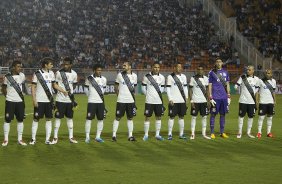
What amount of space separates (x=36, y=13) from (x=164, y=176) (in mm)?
40778

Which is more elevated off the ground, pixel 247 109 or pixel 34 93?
pixel 34 93

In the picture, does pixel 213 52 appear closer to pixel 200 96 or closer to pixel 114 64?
pixel 114 64

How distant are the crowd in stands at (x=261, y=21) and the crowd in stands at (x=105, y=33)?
2.64 metres

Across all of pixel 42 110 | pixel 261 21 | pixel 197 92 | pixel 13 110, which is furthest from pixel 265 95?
pixel 261 21

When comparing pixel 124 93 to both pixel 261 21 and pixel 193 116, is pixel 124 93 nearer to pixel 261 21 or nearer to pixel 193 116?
pixel 193 116

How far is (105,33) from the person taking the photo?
165 ft

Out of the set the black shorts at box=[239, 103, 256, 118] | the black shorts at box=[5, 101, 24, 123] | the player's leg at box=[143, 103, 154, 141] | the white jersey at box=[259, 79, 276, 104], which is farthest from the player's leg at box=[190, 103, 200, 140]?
the black shorts at box=[5, 101, 24, 123]

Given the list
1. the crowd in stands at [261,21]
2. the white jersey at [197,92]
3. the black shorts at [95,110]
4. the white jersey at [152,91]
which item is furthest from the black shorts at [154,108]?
the crowd in stands at [261,21]

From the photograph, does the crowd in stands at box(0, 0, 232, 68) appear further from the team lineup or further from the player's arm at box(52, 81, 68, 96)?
the player's arm at box(52, 81, 68, 96)

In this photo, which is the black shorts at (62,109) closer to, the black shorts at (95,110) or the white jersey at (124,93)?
the black shorts at (95,110)

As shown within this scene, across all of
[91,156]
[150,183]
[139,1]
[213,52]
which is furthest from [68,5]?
[150,183]

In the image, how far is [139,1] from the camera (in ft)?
179

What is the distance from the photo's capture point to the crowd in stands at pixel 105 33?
154 ft

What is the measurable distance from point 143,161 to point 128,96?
434cm
